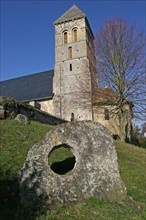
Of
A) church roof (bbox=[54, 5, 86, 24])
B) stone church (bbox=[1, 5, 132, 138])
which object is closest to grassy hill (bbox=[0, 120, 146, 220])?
stone church (bbox=[1, 5, 132, 138])

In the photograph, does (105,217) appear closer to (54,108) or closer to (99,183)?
(99,183)

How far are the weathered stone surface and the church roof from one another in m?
31.2

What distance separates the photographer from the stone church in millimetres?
30917

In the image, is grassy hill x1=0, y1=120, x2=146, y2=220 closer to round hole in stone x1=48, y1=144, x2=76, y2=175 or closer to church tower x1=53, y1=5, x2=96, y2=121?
round hole in stone x1=48, y1=144, x2=76, y2=175

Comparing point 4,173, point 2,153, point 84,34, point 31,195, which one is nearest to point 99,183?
point 31,195

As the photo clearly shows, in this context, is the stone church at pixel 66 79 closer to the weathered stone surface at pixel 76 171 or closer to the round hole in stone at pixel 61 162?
the round hole in stone at pixel 61 162

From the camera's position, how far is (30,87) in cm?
3516

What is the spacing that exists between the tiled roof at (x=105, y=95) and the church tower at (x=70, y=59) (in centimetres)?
846

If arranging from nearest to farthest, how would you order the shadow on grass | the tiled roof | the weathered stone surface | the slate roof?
1. the shadow on grass
2. the weathered stone surface
3. the tiled roof
4. the slate roof

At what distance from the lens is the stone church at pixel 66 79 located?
3092 cm

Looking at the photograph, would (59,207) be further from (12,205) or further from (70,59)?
(70,59)

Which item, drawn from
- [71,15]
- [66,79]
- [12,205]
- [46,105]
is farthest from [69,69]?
Result: [12,205]

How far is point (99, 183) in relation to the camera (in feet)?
17.5

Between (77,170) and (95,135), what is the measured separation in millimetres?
911
